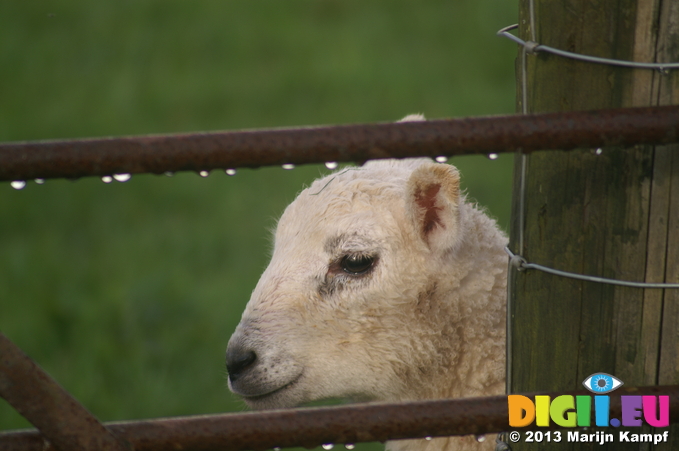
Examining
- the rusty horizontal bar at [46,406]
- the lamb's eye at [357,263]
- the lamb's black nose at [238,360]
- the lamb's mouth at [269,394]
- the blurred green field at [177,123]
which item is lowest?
the blurred green field at [177,123]

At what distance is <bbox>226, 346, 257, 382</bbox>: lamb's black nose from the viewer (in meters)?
2.57

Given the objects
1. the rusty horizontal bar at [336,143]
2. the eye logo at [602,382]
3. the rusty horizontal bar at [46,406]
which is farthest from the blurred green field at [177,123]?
the eye logo at [602,382]

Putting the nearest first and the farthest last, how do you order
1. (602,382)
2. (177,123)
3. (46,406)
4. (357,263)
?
(46,406)
(602,382)
(357,263)
(177,123)

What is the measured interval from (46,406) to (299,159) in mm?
714

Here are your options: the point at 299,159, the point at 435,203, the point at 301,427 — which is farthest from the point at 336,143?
the point at 435,203

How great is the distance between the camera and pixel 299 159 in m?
1.62

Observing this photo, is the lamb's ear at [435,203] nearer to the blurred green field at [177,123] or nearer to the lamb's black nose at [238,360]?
the lamb's black nose at [238,360]

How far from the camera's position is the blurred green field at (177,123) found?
600 centimetres

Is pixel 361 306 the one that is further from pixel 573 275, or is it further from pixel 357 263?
pixel 573 275

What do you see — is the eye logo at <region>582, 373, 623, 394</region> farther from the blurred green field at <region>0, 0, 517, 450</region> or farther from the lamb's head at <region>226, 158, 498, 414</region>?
the blurred green field at <region>0, 0, 517, 450</region>

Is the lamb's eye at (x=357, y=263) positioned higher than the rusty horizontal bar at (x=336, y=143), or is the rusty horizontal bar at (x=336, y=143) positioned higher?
the rusty horizontal bar at (x=336, y=143)

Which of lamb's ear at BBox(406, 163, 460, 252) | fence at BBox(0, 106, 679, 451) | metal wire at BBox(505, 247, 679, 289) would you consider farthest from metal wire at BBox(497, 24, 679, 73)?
lamb's ear at BBox(406, 163, 460, 252)

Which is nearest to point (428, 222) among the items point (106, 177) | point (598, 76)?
point (598, 76)

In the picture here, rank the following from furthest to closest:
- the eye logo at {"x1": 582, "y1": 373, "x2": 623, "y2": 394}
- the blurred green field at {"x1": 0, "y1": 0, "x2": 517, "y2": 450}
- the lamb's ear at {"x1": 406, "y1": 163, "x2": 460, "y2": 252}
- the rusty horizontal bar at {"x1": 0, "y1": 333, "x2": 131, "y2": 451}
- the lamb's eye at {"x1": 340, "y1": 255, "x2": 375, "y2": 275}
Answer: the blurred green field at {"x1": 0, "y1": 0, "x2": 517, "y2": 450} → the lamb's eye at {"x1": 340, "y1": 255, "x2": 375, "y2": 275} → the lamb's ear at {"x1": 406, "y1": 163, "x2": 460, "y2": 252} → the eye logo at {"x1": 582, "y1": 373, "x2": 623, "y2": 394} → the rusty horizontal bar at {"x1": 0, "y1": 333, "x2": 131, "y2": 451}
